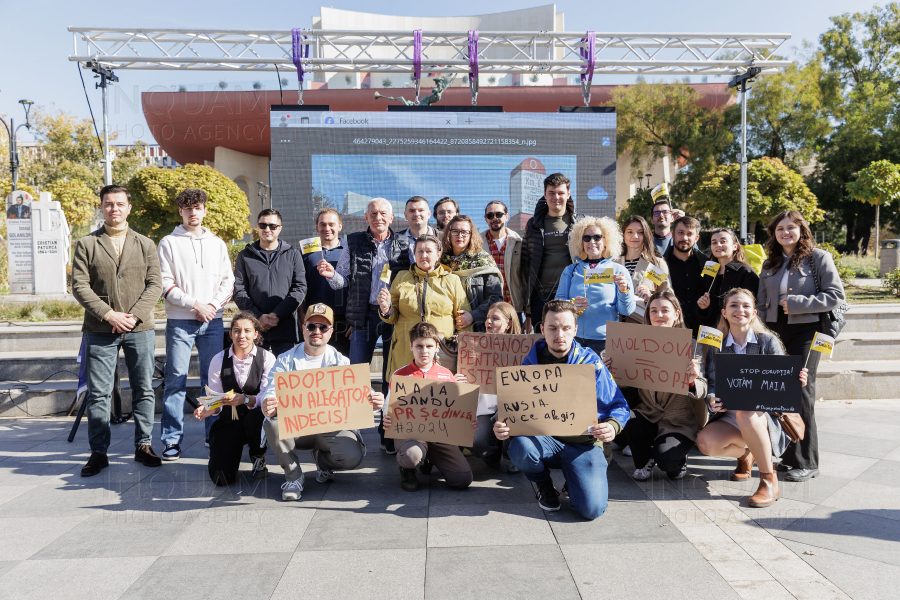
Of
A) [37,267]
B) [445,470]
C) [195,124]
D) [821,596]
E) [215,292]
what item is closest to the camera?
[821,596]

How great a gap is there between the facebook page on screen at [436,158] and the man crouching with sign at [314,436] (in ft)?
15.1

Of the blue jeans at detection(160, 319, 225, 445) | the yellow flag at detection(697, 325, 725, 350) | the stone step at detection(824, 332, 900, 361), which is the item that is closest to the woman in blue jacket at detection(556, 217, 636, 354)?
the yellow flag at detection(697, 325, 725, 350)

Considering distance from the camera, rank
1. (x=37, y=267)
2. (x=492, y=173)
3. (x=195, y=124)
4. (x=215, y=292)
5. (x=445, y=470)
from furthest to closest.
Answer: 1. (x=195, y=124)
2. (x=37, y=267)
3. (x=492, y=173)
4. (x=215, y=292)
5. (x=445, y=470)

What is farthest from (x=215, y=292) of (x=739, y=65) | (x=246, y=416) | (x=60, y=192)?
(x=60, y=192)

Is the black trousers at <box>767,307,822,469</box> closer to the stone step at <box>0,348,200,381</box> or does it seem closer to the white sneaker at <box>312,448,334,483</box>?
the white sneaker at <box>312,448,334,483</box>

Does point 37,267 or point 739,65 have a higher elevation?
point 739,65

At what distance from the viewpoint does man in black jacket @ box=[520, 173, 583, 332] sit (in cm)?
489

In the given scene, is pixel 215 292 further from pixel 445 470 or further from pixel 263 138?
pixel 263 138

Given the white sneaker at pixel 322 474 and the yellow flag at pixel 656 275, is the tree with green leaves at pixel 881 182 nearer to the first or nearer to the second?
the yellow flag at pixel 656 275

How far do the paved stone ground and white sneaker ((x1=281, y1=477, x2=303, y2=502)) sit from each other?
58 mm

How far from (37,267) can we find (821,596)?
1745 centimetres

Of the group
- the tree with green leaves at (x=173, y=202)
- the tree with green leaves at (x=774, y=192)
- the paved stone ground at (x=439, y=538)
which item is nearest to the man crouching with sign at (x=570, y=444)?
the paved stone ground at (x=439, y=538)

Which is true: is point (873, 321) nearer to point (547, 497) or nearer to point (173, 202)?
point (547, 497)

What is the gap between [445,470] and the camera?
12.9 ft
